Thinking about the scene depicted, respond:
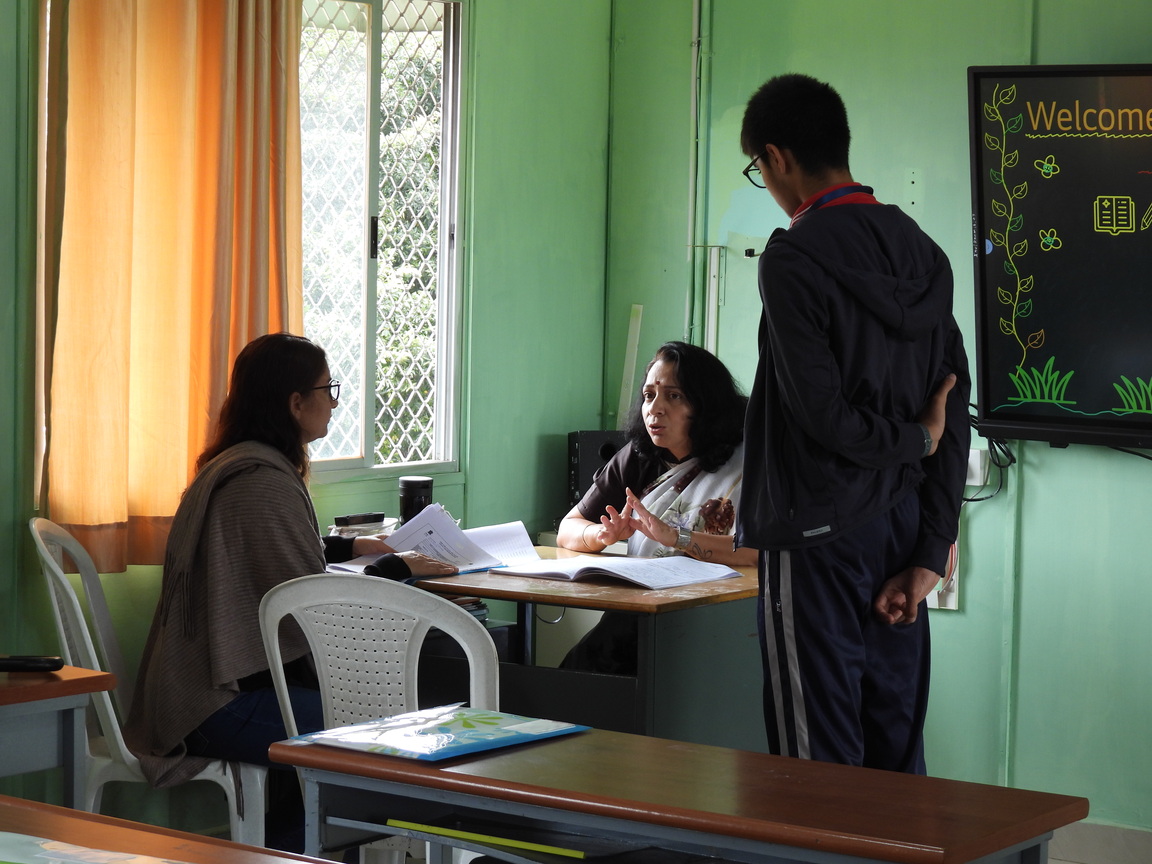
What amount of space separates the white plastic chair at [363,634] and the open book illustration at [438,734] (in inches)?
24.5

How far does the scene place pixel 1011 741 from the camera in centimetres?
391

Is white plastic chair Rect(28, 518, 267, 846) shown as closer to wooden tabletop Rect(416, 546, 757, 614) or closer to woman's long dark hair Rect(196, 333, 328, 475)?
woman's long dark hair Rect(196, 333, 328, 475)

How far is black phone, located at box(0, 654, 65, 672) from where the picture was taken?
2.18 meters

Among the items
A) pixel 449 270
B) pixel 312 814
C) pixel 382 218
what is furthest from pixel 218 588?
pixel 449 270

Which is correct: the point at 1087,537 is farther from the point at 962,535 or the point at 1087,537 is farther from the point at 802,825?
the point at 802,825

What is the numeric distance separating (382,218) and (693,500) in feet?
4.29

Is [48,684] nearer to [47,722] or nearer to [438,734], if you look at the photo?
[47,722]

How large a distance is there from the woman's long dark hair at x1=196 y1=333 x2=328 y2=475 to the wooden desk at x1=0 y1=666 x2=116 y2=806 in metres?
0.82

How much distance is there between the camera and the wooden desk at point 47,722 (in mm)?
2070

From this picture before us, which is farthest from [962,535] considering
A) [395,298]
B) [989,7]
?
[395,298]

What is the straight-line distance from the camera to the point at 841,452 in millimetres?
2088

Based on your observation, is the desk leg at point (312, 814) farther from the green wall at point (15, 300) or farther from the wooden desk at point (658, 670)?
the green wall at point (15, 300)

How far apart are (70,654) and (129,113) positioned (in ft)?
3.95

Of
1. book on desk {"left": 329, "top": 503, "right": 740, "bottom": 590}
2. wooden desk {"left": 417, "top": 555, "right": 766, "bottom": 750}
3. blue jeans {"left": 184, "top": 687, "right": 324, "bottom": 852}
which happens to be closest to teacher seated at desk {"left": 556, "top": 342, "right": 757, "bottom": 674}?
book on desk {"left": 329, "top": 503, "right": 740, "bottom": 590}
